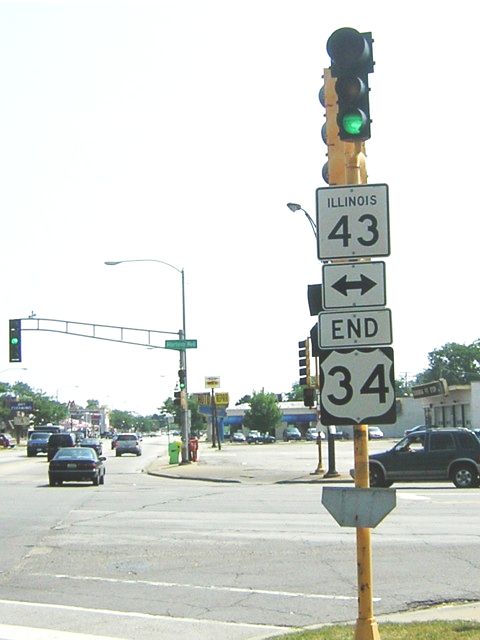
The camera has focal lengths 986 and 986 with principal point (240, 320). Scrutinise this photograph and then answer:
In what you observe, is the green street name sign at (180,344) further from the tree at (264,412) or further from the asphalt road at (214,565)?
the tree at (264,412)

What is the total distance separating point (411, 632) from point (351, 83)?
193 inches

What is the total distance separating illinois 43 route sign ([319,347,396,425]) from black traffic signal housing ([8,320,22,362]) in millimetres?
33515

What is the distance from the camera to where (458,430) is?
94.4ft

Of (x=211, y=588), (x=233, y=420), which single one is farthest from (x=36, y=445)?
(x=233, y=420)

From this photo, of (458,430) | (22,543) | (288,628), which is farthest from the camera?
(458,430)

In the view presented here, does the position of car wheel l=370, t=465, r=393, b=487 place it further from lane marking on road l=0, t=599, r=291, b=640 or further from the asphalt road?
lane marking on road l=0, t=599, r=291, b=640

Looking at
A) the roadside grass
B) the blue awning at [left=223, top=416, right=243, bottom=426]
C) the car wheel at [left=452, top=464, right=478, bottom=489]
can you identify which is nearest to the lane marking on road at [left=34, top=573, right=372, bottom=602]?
the roadside grass

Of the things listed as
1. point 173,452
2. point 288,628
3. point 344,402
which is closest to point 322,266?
point 344,402

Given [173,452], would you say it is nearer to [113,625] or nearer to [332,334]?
[113,625]

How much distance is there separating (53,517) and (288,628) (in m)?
12.6

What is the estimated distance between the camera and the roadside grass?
28.5 feet

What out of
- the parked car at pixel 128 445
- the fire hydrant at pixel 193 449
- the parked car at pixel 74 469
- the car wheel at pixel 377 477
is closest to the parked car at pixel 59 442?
the fire hydrant at pixel 193 449

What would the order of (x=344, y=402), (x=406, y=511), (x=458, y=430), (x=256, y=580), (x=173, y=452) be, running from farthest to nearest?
1. (x=173, y=452)
2. (x=458, y=430)
3. (x=406, y=511)
4. (x=256, y=580)
5. (x=344, y=402)

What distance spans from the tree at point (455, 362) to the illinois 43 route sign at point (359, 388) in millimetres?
166454
